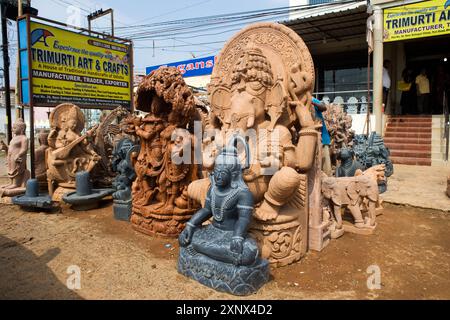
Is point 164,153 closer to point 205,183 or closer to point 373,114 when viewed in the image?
point 205,183

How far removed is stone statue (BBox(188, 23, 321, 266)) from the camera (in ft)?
10.9

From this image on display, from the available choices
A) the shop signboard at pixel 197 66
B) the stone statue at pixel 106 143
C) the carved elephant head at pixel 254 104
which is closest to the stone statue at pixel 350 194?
the carved elephant head at pixel 254 104

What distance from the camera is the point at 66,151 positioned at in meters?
6.23

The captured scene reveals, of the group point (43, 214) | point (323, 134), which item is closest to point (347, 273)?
point (323, 134)

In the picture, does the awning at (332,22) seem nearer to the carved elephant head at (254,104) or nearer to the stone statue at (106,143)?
the stone statue at (106,143)

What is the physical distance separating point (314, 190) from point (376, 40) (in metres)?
8.82

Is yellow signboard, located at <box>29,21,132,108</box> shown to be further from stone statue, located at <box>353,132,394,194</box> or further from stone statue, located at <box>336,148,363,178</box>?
stone statue, located at <box>353,132,394,194</box>

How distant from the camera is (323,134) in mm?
4719

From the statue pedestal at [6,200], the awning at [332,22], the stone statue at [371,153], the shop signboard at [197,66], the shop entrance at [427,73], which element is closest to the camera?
the statue pedestal at [6,200]

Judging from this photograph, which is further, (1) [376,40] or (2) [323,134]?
(1) [376,40]

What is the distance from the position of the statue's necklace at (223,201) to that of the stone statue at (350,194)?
1.84 meters

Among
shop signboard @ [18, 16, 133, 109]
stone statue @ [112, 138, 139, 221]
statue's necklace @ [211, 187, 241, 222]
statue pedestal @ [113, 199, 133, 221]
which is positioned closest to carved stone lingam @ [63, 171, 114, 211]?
A: stone statue @ [112, 138, 139, 221]

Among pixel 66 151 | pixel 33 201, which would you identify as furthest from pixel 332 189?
pixel 66 151

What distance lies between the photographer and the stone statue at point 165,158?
4.31 m
